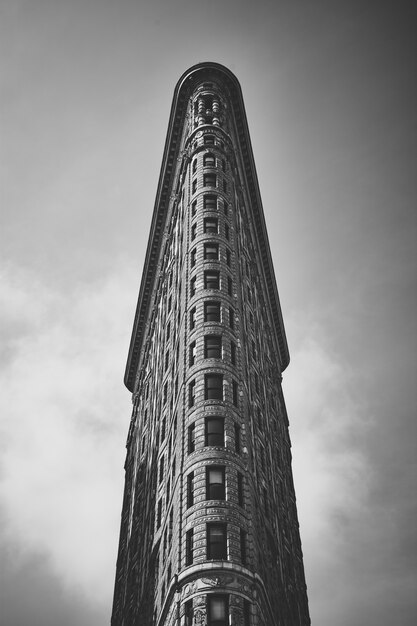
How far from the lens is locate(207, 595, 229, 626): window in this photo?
40781 mm

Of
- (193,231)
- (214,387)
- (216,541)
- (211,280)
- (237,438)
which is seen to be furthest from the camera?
(193,231)

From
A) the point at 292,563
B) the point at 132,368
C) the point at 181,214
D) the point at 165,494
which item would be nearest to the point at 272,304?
the point at 132,368

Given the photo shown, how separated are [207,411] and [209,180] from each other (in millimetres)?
35075

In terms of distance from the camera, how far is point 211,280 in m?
66.0

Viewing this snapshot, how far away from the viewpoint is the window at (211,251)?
2685 inches

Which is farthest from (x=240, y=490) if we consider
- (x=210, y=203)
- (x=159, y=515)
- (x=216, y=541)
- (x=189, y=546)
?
(x=210, y=203)

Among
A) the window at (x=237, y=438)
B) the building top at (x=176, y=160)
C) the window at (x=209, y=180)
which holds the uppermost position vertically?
the building top at (x=176, y=160)

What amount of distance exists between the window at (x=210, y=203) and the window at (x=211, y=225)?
1.71m

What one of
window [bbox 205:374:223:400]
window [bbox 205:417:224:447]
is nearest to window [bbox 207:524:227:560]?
window [bbox 205:417:224:447]

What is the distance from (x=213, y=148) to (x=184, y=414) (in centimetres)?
4108

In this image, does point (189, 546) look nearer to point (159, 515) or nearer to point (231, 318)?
point (159, 515)

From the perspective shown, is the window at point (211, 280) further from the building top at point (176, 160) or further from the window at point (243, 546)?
the building top at point (176, 160)

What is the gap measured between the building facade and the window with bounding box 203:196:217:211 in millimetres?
183

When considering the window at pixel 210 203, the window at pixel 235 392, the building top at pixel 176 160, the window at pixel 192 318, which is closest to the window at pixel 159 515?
the window at pixel 235 392
